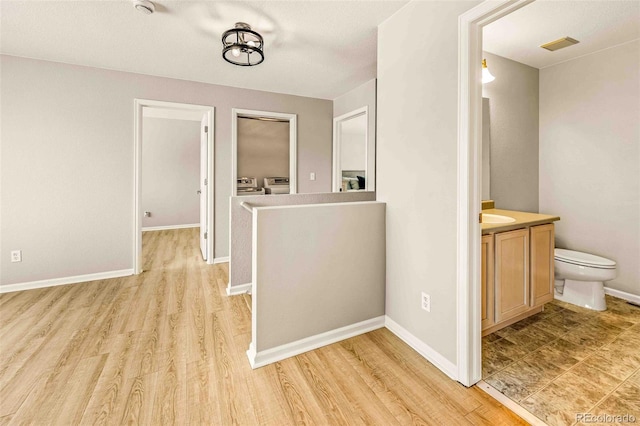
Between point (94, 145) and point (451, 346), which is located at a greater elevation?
point (94, 145)

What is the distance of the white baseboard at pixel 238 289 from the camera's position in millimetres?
2797

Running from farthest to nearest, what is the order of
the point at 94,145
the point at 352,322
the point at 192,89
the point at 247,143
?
the point at 247,143
the point at 192,89
the point at 94,145
the point at 352,322

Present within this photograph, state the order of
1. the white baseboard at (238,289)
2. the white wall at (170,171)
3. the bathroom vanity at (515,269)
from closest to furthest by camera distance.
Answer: the bathroom vanity at (515,269), the white baseboard at (238,289), the white wall at (170,171)

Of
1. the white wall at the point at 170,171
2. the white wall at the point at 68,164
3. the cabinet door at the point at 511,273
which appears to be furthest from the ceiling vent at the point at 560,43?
the white wall at the point at 170,171

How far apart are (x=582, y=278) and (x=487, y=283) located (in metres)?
1.21

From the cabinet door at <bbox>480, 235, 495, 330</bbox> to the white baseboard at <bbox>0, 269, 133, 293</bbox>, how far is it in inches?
143

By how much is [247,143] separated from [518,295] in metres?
3.54

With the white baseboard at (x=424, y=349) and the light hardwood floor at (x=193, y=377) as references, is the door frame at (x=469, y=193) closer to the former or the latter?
the white baseboard at (x=424, y=349)

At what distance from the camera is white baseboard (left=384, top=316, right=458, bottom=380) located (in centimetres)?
165

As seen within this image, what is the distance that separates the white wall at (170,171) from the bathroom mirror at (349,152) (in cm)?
336

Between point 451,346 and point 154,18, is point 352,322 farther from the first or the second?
point 154,18

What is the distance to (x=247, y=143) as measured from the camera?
4062 mm

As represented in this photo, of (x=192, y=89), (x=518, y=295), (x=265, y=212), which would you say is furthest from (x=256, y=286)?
(x=192, y=89)

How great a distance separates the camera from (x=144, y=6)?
2.00m
